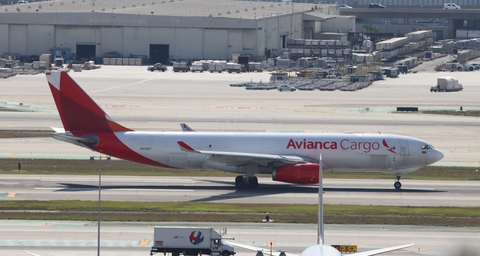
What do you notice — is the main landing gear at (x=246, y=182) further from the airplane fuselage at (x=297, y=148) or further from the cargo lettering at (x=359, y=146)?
the cargo lettering at (x=359, y=146)

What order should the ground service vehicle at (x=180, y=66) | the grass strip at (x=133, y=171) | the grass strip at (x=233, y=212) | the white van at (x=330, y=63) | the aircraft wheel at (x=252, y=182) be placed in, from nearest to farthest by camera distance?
the grass strip at (x=233, y=212), the aircraft wheel at (x=252, y=182), the grass strip at (x=133, y=171), the ground service vehicle at (x=180, y=66), the white van at (x=330, y=63)

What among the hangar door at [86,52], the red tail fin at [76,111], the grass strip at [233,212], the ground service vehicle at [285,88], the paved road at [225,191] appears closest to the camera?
the grass strip at [233,212]

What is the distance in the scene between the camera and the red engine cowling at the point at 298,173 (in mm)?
60487

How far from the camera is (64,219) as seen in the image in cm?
5038

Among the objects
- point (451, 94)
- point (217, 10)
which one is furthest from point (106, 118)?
point (217, 10)

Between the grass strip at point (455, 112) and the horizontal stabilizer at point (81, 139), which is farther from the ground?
the horizontal stabilizer at point (81, 139)

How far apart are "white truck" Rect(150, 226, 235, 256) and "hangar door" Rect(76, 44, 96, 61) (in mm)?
136163

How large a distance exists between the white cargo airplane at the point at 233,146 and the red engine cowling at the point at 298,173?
80 cm

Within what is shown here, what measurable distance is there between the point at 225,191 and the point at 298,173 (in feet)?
16.9

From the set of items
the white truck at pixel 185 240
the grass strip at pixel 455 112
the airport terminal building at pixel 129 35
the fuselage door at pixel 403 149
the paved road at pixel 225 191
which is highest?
the airport terminal building at pixel 129 35

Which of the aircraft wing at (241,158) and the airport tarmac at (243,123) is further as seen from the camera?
the aircraft wing at (241,158)

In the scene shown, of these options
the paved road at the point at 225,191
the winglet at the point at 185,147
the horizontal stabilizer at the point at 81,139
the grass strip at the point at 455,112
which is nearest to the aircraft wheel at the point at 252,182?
the paved road at the point at 225,191

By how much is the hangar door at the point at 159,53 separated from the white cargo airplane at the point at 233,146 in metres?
110

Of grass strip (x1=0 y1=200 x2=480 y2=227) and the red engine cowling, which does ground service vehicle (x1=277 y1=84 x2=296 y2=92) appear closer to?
the red engine cowling
